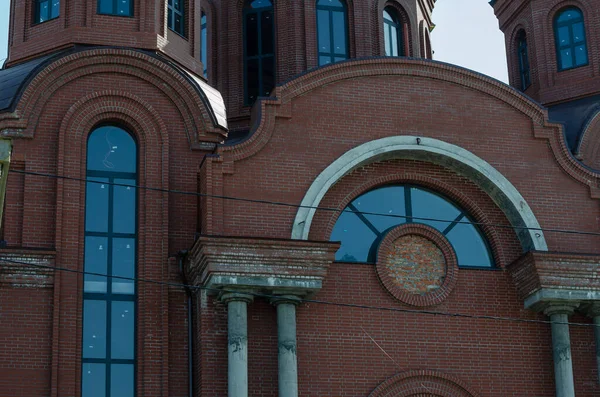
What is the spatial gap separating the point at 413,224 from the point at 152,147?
4.81m

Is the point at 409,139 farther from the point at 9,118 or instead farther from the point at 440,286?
the point at 9,118

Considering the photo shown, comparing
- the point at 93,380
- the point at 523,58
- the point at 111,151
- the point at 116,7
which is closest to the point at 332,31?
the point at 523,58

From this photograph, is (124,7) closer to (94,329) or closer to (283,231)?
(283,231)

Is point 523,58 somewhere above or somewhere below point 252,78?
above

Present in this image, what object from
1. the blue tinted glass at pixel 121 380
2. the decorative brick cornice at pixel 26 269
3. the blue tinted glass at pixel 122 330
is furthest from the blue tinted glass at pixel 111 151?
the blue tinted glass at pixel 121 380

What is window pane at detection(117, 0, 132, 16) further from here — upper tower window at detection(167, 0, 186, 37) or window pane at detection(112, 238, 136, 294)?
window pane at detection(112, 238, 136, 294)

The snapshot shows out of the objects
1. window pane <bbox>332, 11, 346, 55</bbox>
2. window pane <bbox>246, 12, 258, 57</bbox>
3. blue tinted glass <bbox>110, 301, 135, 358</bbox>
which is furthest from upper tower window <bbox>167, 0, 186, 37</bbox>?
blue tinted glass <bbox>110, 301, 135, 358</bbox>

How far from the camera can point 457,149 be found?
2300 centimetres

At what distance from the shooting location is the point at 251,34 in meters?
29.6

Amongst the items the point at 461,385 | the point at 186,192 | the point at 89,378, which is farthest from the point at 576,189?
the point at 89,378

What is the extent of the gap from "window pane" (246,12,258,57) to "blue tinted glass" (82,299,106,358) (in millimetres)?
9612

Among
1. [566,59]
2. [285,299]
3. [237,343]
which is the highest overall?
[566,59]

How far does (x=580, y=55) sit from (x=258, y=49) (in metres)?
7.45

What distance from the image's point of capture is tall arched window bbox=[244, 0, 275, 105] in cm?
2892
